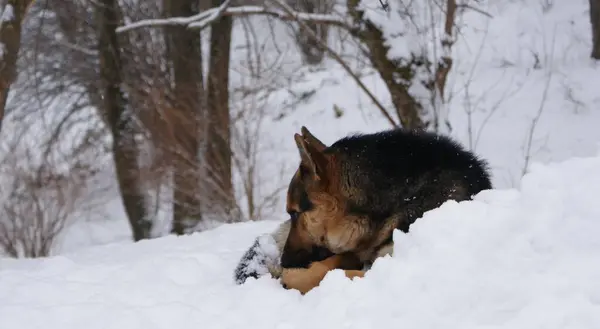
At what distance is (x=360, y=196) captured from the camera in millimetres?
3980

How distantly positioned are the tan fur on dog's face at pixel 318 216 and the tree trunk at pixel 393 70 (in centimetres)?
612

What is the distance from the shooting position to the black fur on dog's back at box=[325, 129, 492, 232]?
3.99 m

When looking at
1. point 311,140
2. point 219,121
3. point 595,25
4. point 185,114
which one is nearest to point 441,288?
point 311,140

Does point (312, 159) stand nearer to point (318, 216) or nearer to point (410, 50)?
point (318, 216)

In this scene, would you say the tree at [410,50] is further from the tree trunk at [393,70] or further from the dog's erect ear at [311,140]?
the dog's erect ear at [311,140]

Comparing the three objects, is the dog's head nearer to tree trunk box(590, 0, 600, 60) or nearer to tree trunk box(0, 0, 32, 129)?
tree trunk box(0, 0, 32, 129)

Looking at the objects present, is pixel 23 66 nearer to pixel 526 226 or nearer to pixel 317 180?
pixel 317 180

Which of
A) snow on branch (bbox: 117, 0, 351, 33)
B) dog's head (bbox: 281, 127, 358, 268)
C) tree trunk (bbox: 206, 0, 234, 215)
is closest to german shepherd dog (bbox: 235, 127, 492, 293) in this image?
dog's head (bbox: 281, 127, 358, 268)

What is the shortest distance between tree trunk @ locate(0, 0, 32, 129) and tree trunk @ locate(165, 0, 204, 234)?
5962mm

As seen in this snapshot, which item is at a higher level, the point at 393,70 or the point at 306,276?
the point at 393,70

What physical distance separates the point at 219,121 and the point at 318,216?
347 inches

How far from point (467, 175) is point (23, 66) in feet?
38.5

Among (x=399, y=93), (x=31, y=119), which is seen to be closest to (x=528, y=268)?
(x=399, y=93)

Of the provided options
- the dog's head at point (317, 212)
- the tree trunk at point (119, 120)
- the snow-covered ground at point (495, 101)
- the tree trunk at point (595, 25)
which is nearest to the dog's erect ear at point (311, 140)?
the dog's head at point (317, 212)
